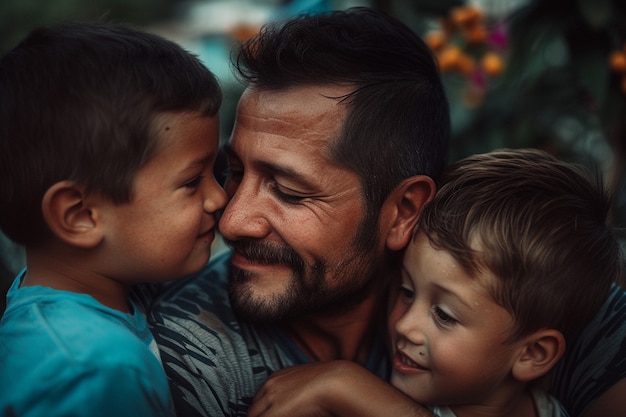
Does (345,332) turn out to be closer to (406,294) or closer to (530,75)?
(406,294)

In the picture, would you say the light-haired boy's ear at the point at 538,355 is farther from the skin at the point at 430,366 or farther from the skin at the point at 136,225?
the skin at the point at 136,225

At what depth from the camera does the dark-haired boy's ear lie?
1.89m

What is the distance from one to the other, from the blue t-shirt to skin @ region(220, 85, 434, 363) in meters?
0.49

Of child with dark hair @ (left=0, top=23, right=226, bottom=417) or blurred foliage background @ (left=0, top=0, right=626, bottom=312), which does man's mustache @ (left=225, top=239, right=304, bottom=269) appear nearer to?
child with dark hair @ (left=0, top=23, right=226, bottom=417)

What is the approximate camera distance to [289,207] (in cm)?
234

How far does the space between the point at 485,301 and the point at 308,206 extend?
1.90 feet

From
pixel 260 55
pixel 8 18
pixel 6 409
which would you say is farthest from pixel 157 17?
pixel 6 409

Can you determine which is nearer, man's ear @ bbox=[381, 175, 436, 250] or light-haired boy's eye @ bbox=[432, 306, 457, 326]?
light-haired boy's eye @ bbox=[432, 306, 457, 326]

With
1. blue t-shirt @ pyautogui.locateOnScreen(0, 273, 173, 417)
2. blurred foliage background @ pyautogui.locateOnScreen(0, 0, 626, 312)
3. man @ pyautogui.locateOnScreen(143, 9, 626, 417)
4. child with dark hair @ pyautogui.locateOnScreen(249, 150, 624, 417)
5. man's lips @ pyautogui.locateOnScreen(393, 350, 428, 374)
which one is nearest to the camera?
blue t-shirt @ pyautogui.locateOnScreen(0, 273, 173, 417)

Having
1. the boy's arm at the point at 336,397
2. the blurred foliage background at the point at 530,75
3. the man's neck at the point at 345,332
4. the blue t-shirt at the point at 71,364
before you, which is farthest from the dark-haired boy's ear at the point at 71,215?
the blurred foliage background at the point at 530,75

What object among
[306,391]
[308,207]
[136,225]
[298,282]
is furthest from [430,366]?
[136,225]

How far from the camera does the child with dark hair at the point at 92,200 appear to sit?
1.78 meters

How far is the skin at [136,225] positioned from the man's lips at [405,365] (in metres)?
0.63

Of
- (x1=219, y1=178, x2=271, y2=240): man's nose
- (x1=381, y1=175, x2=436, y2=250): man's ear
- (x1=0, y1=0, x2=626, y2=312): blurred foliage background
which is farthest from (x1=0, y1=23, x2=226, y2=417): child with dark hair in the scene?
(x1=0, y1=0, x2=626, y2=312): blurred foliage background
